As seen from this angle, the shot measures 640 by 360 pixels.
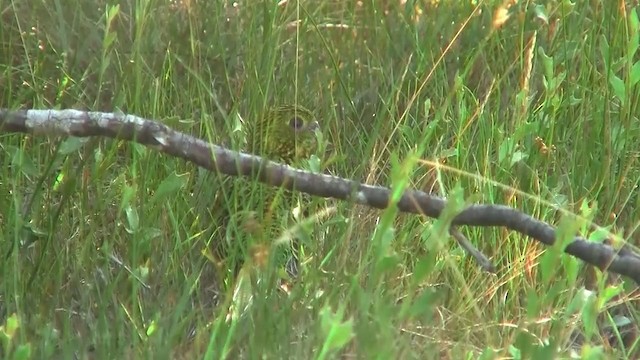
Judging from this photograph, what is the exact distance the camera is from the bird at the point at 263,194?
2188 mm

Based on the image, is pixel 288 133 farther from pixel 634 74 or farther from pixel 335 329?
pixel 335 329

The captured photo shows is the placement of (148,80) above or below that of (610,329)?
above

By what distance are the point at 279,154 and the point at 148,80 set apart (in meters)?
0.42

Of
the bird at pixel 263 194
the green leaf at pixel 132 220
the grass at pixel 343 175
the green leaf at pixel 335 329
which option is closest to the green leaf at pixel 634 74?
the grass at pixel 343 175

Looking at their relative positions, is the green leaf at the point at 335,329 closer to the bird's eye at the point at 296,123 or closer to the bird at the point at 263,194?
the bird at the point at 263,194

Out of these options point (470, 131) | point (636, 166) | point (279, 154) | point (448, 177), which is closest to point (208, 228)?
point (279, 154)

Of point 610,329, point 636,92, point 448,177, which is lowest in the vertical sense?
point 610,329

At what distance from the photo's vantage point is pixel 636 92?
2.71 meters

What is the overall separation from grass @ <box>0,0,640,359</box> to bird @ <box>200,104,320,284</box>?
4cm

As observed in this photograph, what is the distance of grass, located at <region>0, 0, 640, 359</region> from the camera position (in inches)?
69.4

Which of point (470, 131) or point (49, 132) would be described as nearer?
point (49, 132)

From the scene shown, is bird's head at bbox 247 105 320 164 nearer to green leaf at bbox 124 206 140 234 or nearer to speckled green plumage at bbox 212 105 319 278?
speckled green plumage at bbox 212 105 319 278

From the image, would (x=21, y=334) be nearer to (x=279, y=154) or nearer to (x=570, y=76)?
(x=279, y=154)

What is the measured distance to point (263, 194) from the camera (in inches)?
89.3
